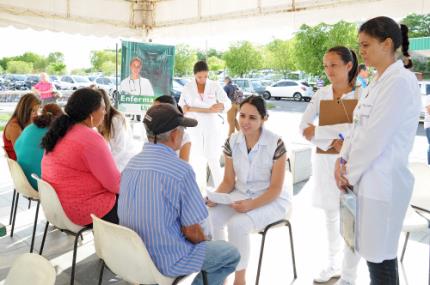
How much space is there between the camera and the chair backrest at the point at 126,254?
1.58m

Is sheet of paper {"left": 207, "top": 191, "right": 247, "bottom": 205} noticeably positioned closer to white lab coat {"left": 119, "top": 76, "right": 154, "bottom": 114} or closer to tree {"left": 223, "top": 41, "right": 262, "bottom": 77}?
white lab coat {"left": 119, "top": 76, "right": 154, "bottom": 114}

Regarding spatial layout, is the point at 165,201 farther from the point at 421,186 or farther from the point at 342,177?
the point at 421,186

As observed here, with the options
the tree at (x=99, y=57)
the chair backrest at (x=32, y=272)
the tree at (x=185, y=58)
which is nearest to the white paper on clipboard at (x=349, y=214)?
the chair backrest at (x=32, y=272)

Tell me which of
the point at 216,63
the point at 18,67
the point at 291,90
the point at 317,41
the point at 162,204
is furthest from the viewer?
the point at 216,63

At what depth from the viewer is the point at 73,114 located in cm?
235

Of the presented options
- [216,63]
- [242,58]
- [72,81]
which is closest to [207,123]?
[72,81]

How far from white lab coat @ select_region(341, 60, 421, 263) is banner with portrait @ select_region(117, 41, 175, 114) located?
433 centimetres

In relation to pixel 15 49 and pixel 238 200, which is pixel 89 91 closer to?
pixel 238 200

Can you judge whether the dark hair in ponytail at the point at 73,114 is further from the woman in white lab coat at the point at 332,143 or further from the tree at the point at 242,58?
the tree at the point at 242,58

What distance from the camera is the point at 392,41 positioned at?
1.65m

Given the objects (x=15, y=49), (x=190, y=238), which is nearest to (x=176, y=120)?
(x=190, y=238)

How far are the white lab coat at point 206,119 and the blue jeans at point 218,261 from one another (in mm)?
2710

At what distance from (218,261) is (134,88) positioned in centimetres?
418

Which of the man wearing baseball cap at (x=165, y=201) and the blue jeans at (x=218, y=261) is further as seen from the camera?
the blue jeans at (x=218, y=261)
